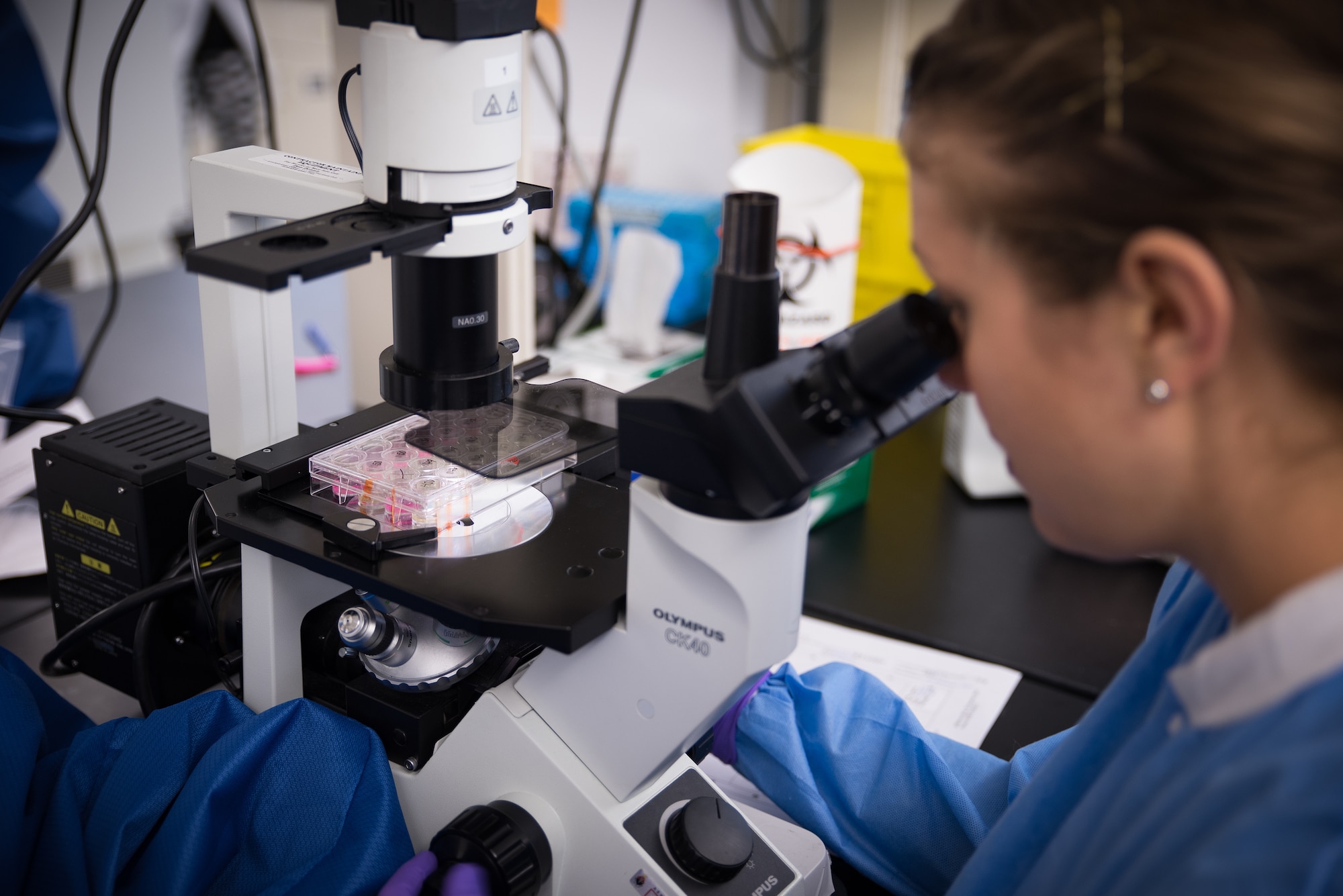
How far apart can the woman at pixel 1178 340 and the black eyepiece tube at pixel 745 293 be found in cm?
8

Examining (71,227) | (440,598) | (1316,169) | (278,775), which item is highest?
(1316,169)

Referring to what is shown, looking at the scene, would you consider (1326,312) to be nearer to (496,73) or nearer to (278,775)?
(496,73)

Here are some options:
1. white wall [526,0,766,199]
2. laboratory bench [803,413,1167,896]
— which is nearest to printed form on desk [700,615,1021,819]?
laboratory bench [803,413,1167,896]

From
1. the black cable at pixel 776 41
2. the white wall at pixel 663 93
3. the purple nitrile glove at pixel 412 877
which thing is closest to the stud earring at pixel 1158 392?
the purple nitrile glove at pixel 412 877

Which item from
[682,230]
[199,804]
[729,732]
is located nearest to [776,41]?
[682,230]

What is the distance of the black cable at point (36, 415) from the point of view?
0.97m

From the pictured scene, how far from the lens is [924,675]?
3.26 feet

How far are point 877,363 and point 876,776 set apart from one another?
0.38m

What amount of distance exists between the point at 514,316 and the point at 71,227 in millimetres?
499

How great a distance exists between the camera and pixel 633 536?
1.92ft

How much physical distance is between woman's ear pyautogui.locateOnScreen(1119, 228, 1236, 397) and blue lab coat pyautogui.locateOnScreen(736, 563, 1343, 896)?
0.14m

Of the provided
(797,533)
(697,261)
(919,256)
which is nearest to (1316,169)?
(919,256)

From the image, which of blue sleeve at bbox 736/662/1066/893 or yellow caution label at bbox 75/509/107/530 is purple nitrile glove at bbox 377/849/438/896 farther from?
yellow caution label at bbox 75/509/107/530

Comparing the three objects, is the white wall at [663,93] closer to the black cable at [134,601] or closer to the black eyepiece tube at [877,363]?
the black cable at [134,601]
